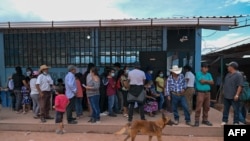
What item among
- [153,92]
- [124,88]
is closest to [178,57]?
[153,92]

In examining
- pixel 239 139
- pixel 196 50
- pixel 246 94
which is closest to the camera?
pixel 239 139

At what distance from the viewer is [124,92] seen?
7.69 meters

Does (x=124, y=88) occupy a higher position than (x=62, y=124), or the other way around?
(x=124, y=88)

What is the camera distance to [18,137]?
6.35 m

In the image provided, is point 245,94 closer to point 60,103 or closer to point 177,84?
point 177,84

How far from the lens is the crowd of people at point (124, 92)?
21.0 ft

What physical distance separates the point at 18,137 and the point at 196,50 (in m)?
6.46

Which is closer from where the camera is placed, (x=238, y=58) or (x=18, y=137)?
(x=18, y=137)

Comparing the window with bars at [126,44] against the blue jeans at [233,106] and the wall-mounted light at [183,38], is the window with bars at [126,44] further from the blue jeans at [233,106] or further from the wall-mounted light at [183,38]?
the blue jeans at [233,106]

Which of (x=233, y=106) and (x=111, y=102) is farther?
(x=111, y=102)

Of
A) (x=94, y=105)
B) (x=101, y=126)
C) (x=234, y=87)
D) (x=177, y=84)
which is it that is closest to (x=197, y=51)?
(x=177, y=84)

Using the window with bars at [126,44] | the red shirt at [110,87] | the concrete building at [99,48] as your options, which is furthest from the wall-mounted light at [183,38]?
the red shirt at [110,87]

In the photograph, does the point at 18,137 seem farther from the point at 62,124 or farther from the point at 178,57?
the point at 178,57

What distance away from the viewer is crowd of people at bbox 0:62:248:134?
21.0 feet
